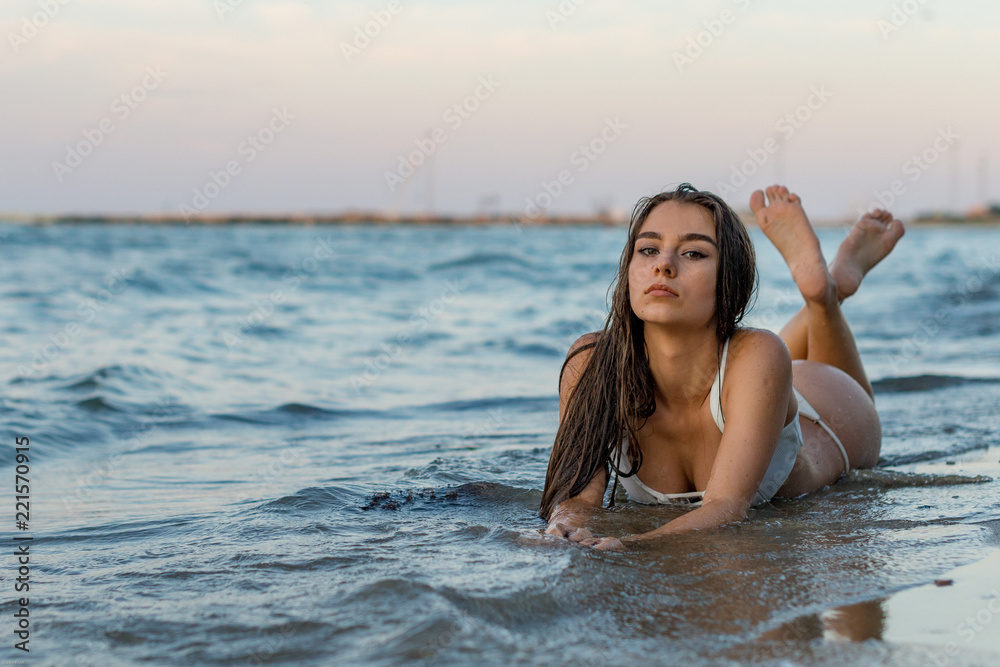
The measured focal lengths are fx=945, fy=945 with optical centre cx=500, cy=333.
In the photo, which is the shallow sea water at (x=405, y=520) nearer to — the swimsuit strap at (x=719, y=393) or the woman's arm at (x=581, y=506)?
the woman's arm at (x=581, y=506)

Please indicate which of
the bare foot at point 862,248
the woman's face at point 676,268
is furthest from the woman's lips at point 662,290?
the bare foot at point 862,248

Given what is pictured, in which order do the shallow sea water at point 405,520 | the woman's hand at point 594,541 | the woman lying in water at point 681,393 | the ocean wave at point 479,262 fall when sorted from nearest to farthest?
the shallow sea water at point 405,520
the woman's hand at point 594,541
the woman lying in water at point 681,393
the ocean wave at point 479,262

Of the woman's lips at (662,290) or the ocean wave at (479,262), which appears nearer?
the woman's lips at (662,290)

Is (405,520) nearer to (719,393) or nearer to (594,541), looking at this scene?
(594,541)

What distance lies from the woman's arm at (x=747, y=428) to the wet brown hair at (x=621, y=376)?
15cm

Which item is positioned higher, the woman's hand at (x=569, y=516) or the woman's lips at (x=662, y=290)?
the woman's lips at (x=662, y=290)

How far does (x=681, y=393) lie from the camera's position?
3502 mm

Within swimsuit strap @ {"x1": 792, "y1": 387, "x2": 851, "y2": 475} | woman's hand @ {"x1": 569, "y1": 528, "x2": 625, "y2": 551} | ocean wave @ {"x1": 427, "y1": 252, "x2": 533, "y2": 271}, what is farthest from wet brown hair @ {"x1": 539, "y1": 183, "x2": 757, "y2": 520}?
ocean wave @ {"x1": 427, "y1": 252, "x2": 533, "y2": 271}

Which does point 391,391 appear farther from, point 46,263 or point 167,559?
point 46,263

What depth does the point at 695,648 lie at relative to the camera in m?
2.17

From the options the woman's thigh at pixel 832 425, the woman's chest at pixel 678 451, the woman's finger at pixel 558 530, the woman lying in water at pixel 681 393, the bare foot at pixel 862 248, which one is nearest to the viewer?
the woman's finger at pixel 558 530

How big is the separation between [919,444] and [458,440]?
8.35 ft

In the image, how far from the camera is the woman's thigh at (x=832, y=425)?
13.2 ft

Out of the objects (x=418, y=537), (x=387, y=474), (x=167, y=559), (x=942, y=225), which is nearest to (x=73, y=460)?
(x=387, y=474)
